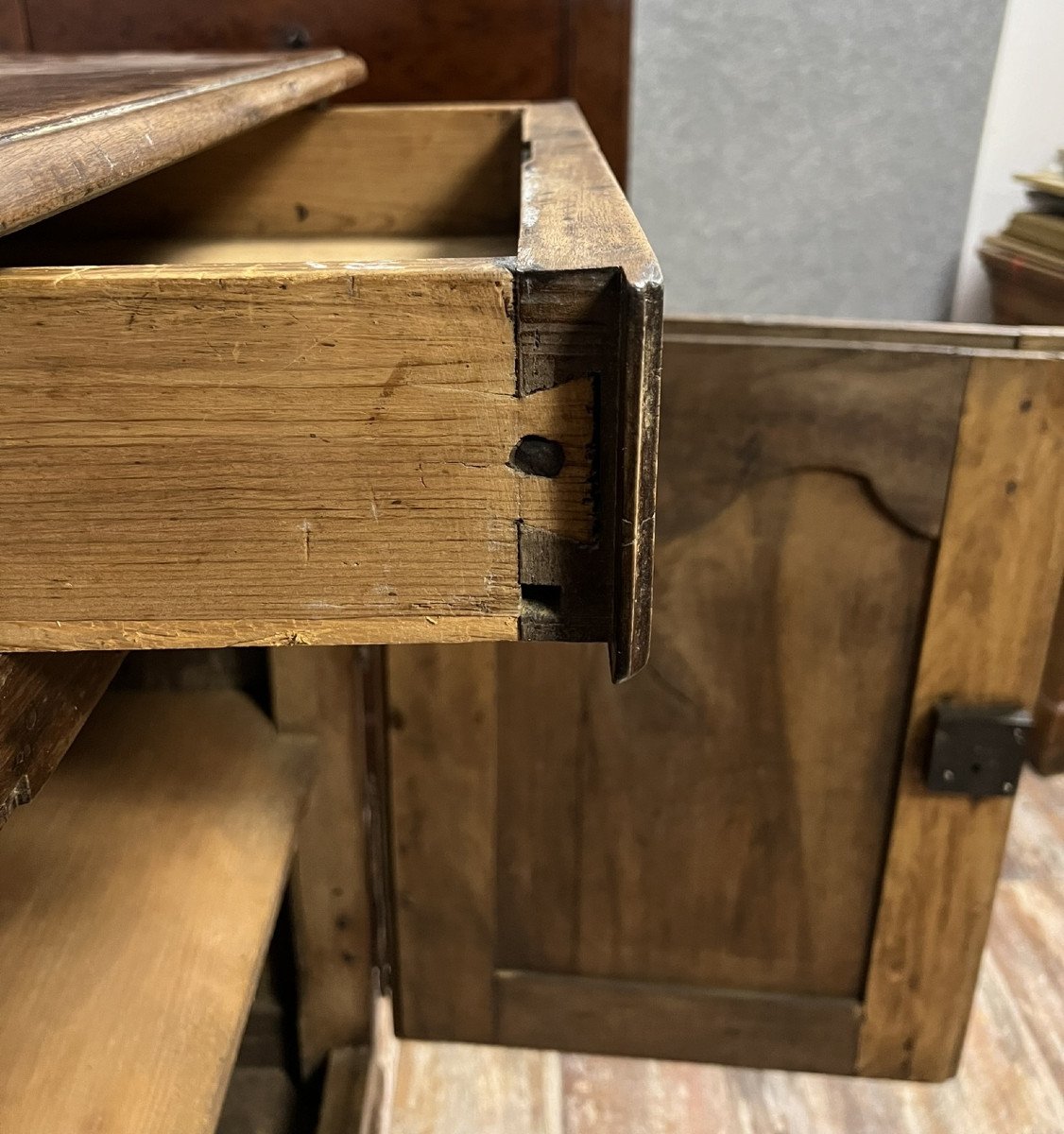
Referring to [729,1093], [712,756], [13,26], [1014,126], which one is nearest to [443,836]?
[712,756]

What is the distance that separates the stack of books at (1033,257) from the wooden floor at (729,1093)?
0.92 m

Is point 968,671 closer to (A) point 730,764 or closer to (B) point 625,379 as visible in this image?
(A) point 730,764

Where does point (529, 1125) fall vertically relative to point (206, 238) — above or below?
below

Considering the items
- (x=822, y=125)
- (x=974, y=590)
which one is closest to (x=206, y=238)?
(x=974, y=590)

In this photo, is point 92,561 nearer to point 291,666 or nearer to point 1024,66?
point 291,666

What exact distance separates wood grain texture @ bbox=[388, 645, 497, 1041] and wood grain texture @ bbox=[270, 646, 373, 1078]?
0.06 metres

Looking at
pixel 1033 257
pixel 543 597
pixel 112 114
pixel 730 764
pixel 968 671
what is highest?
pixel 112 114

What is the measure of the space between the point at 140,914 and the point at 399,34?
1033 millimetres

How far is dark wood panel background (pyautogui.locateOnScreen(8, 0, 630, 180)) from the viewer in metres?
1.23

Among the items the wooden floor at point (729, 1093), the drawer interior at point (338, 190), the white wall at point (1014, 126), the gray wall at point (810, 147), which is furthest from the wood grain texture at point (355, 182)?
the white wall at point (1014, 126)

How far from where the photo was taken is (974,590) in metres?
0.94

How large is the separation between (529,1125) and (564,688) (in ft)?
1.52

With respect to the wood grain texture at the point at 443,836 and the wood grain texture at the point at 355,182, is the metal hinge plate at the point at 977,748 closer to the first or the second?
the wood grain texture at the point at 443,836

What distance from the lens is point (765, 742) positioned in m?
1.02
